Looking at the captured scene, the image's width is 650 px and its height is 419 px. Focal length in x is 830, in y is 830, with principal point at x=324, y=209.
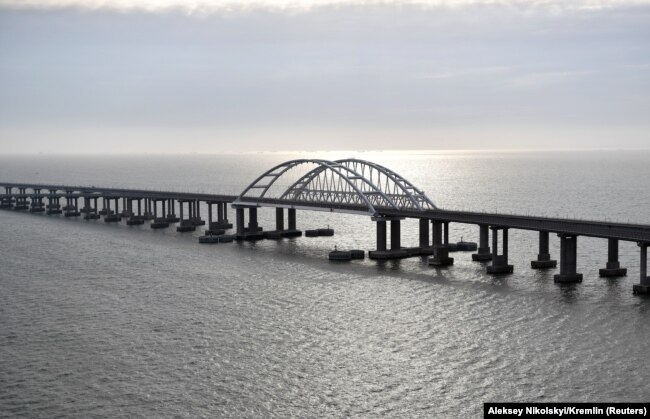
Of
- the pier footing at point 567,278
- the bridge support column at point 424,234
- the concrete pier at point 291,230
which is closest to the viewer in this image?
the pier footing at point 567,278

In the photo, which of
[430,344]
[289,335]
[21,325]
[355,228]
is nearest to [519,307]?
[430,344]

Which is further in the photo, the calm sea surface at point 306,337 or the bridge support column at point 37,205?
the bridge support column at point 37,205

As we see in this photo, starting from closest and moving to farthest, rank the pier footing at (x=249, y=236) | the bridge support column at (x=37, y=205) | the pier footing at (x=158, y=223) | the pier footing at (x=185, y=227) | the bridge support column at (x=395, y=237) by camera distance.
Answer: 1. the bridge support column at (x=395, y=237)
2. the pier footing at (x=249, y=236)
3. the pier footing at (x=185, y=227)
4. the pier footing at (x=158, y=223)
5. the bridge support column at (x=37, y=205)

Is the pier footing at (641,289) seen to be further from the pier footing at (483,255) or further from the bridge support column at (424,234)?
the bridge support column at (424,234)

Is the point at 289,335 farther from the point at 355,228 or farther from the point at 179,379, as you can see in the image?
the point at 355,228

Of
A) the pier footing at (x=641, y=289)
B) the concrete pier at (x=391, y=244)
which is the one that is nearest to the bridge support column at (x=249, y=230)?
the concrete pier at (x=391, y=244)

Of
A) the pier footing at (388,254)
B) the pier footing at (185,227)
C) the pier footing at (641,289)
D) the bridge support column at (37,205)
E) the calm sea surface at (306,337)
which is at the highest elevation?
the bridge support column at (37,205)
